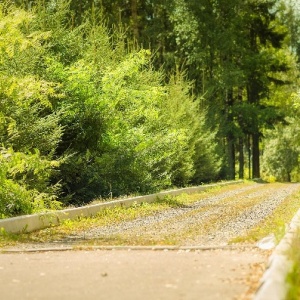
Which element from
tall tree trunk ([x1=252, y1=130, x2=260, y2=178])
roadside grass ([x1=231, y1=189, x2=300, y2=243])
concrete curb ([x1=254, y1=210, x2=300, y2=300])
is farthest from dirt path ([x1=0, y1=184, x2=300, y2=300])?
tall tree trunk ([x1=252, y1=130, x2=260, y2=178])

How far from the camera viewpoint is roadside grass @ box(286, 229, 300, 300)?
224 inches

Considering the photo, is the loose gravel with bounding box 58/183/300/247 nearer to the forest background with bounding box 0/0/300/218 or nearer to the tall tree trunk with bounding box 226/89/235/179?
the forest background with bounding box 0/0/300/218

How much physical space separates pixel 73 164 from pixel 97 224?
4326 millimetres

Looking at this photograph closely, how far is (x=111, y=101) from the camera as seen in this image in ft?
67.8

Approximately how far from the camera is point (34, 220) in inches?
548

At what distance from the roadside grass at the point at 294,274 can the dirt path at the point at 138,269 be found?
1.35ft

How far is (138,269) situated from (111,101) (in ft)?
43.0

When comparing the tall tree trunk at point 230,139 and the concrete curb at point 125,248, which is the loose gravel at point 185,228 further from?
the tall tree trunk at point 230,139

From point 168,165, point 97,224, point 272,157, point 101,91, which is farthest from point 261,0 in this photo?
point 97,224

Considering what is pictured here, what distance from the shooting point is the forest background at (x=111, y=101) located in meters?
15.2

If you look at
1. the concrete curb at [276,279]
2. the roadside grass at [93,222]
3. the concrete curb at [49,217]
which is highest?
the concrete curb at [276,279]

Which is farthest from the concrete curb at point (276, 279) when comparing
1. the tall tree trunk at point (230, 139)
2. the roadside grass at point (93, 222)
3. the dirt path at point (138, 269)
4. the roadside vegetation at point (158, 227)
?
the tall tree trunk at point (230, 139)

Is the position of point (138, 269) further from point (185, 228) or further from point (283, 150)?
point (283, 150)

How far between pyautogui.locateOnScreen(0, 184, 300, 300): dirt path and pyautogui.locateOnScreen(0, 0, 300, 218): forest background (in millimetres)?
3196
